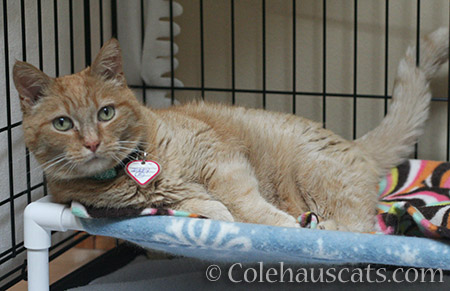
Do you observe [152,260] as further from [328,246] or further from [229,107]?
[328,246]

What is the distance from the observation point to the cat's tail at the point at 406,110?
1.92 m

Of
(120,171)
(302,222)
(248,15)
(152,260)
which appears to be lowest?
(152,260)

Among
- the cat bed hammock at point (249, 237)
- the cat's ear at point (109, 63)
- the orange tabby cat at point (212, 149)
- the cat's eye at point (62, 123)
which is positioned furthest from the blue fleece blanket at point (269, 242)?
the cat's ear at point (109, 63)

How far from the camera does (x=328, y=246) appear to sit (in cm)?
118

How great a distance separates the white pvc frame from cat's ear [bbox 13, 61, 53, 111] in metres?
0.26

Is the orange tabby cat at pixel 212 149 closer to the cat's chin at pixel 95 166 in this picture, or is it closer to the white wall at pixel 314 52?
the cat's chin at pixel 95 166

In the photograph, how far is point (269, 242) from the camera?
1212 millimetres

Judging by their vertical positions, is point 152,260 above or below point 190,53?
below

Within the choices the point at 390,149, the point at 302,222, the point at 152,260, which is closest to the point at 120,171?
the point at 302,222

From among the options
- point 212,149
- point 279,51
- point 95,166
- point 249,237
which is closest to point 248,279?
point 212,149

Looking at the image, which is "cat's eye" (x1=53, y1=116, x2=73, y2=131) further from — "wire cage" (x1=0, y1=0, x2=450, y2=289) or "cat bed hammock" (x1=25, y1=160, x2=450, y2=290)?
"wire cage" (x1=0, y1=0, x2=450, y2=289)

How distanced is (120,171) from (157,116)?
211mm

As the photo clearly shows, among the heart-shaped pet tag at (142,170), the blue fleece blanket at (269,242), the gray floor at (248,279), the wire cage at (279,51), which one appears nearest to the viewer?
the blue fleece blanket at (269,242)

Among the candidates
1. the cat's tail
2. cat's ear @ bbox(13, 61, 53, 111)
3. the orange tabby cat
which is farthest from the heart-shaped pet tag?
the cat's tail
